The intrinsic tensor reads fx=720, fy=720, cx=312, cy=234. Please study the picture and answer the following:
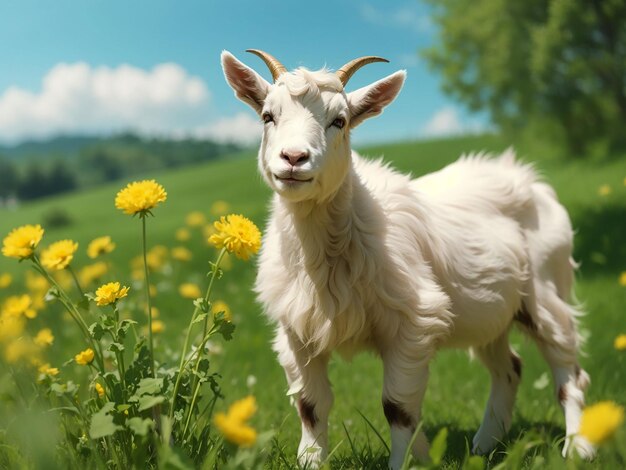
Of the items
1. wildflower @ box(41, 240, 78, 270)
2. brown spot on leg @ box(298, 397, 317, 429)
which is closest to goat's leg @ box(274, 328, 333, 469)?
brown spot on leg @ box(298, 397, 317, 429)

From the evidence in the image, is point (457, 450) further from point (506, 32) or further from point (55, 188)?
point (55, 188)

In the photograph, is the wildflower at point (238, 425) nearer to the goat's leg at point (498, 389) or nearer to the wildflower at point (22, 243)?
the wildflower at point (22, 243)

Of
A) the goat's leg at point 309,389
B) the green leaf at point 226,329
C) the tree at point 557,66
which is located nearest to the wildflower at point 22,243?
the green leaf at point 226,329

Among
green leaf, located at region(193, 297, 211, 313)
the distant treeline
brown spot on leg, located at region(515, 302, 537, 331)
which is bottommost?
the distant treeline

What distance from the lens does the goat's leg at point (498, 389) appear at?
5.50 metres

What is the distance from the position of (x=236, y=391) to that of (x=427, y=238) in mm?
2538

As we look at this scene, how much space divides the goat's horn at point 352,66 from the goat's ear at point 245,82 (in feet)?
1.43

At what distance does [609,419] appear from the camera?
2230 millimetres

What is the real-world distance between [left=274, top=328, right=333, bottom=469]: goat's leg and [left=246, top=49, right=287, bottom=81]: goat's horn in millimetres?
1590

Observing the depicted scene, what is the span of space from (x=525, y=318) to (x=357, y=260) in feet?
6.23

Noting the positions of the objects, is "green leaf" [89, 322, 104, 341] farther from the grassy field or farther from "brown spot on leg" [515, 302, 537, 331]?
"brown spot on leg" [515, 302, 537, 331]

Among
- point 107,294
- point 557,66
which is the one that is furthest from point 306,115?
point 557,66

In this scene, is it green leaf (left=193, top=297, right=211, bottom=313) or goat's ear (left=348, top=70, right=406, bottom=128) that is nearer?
green leaf (left=193, top=297, right=211, bottom=313)

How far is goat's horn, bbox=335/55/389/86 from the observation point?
4293mm
